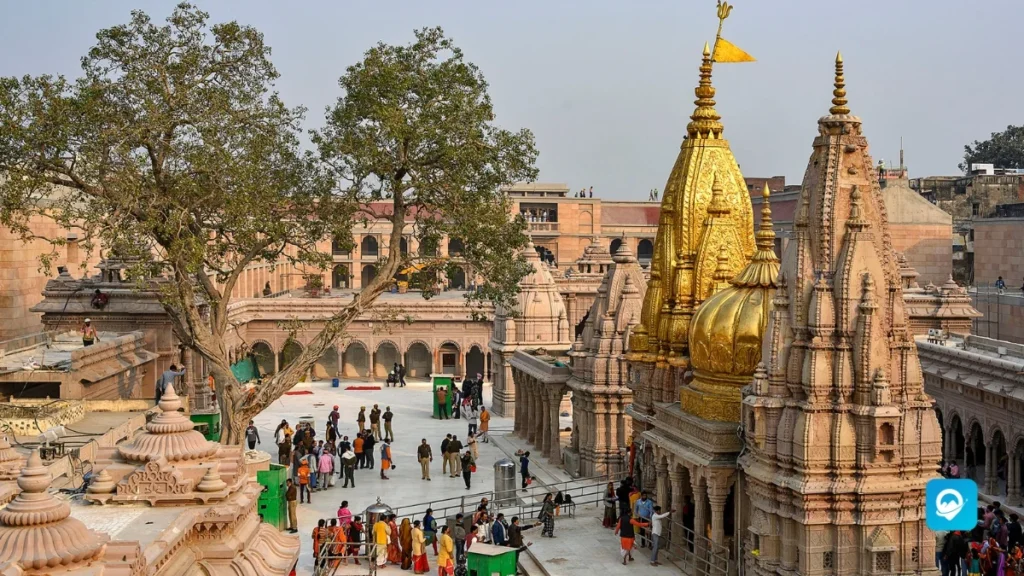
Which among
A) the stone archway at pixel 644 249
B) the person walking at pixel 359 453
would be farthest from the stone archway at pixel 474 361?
the stone archway at pixel 644 249

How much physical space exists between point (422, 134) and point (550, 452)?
11.5m

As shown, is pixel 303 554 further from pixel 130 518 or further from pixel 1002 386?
pixel 1002 386

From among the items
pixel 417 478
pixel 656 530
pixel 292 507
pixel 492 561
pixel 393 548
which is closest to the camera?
pixel 492 561

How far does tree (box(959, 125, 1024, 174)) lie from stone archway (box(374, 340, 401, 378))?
4858 cm


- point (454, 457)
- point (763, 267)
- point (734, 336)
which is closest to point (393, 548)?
point (734, 336)

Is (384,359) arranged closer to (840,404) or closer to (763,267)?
(763,267)

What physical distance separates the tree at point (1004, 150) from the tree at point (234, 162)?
71.5 metres

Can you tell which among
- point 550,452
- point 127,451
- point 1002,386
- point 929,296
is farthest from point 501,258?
point 929,296

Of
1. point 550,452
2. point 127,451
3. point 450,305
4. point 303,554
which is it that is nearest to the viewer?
point 127,451

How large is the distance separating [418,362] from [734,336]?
1585 inches

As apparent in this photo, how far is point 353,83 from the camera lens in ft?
98.7

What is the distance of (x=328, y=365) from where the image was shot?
6303 centimetres

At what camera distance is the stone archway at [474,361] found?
206ft

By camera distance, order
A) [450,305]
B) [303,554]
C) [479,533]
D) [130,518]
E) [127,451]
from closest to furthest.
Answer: [130,518], [127,451], [479,533], [303,554], [450,305]
